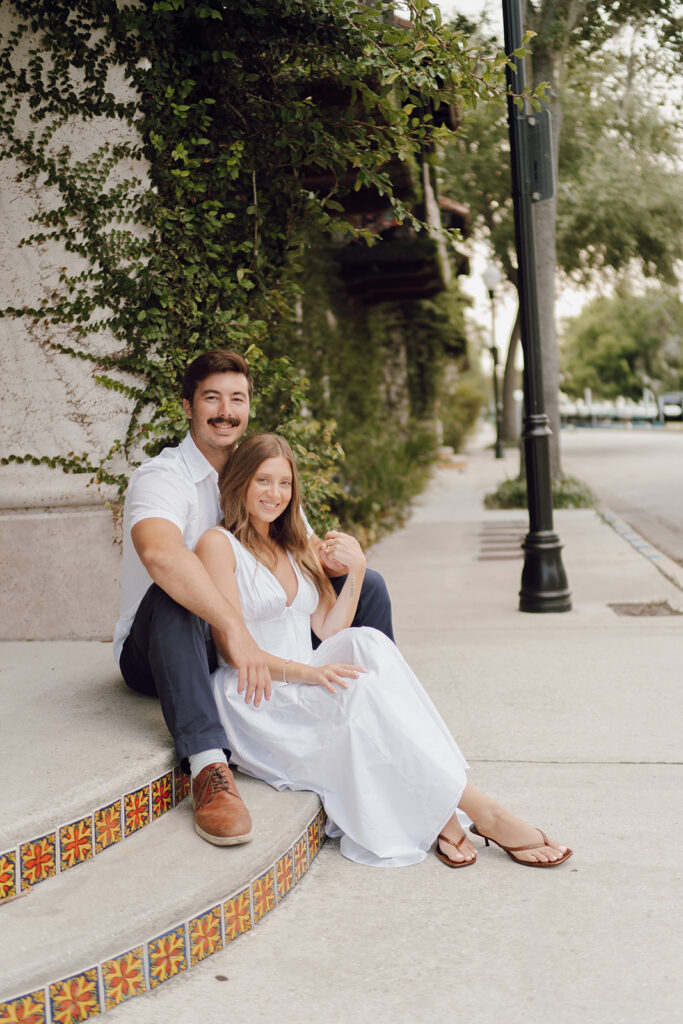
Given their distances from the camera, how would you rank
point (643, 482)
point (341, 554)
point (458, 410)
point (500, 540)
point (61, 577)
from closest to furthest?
point (341, 554) → point (61, 577) → point (500, 540) → point (643, 482) → point (458, 410)

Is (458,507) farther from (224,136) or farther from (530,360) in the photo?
(224,136)

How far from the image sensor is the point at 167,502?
332cm

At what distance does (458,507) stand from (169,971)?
38.4ft

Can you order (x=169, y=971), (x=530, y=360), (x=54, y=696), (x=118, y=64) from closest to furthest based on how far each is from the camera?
(x=169, y=971) < (x=54, y=696) < (x=118, y=64) < (x=530, y=360)

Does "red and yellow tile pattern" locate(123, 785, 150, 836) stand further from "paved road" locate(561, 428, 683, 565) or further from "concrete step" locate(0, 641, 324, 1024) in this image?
"paved road" locate(561, 428, 683, 565)

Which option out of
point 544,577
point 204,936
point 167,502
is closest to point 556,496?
point 544,577

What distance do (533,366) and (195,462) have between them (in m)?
3.50

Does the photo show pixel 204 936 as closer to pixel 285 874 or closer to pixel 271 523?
pixel 285 874

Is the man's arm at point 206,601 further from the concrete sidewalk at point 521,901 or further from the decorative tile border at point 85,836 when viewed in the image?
the concrete sidewalk at point 521,901

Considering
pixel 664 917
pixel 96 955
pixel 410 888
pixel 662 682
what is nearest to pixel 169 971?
pixel 96 955

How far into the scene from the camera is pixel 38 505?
526 cm

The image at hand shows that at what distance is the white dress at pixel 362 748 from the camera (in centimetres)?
297

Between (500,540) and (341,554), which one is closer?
(341,554)

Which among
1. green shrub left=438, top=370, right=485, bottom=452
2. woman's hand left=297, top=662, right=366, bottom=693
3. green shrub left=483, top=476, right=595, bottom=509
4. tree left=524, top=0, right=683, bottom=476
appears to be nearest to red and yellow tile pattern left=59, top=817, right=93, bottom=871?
woman's hand left=297, top=662, right=366, bottom=693
